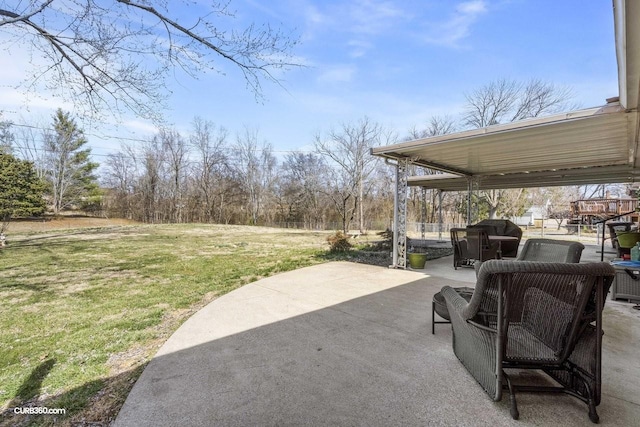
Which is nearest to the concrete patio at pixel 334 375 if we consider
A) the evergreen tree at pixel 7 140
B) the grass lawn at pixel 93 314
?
the grass lawn at pixel 93 314

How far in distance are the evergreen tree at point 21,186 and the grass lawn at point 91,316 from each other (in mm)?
14865

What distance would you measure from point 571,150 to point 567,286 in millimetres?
5945

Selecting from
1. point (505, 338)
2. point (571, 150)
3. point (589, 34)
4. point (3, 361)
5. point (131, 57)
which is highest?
point (589, 34)

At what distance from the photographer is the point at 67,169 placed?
23.5m

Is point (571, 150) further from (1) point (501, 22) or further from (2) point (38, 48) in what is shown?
(2) point (38, 48)

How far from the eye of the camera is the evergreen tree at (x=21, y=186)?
18.0m

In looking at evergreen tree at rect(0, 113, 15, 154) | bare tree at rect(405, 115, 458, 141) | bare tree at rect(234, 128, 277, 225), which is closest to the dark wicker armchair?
bare tree at rect(405, 115, 458, 141)

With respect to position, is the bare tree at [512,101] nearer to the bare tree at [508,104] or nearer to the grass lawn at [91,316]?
the bare tree at [508,104]

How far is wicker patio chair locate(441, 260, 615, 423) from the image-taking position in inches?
60.8

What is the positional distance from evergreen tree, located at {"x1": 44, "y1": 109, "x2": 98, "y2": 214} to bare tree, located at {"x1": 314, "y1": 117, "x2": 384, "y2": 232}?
19.4 metres

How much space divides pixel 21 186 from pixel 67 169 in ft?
13.1

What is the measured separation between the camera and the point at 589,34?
6.06m

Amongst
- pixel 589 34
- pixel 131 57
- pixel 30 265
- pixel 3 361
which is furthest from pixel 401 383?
pixel 30 265

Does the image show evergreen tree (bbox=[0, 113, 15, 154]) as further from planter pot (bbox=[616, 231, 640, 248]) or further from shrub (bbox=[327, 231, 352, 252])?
planter pot (bbox=[616, 231, 640, 248])
